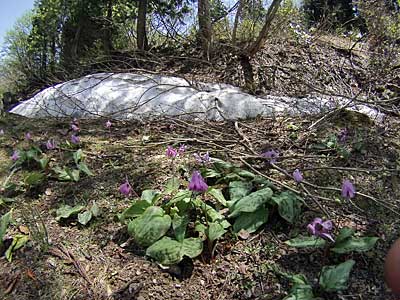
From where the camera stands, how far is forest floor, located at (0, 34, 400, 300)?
4.34 ft

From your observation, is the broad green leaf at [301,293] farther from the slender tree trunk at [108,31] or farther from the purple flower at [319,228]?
the slender tree trunk at [108,31]

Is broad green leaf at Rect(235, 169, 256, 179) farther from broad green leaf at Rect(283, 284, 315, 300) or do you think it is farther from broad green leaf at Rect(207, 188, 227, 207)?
broad green leaf at Rect(283, 284, 315, 300)

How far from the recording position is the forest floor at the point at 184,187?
1.32m

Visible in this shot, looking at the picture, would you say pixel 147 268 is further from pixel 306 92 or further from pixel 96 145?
pixel 306 92

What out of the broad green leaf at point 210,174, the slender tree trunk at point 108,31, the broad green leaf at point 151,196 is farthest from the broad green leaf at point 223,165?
the slender tree trunk at point 108,31

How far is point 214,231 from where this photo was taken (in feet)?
4.60

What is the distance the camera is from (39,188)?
6.82 feet

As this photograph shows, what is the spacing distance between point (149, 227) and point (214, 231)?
27 cm

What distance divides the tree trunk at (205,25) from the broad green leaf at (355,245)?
3415mm

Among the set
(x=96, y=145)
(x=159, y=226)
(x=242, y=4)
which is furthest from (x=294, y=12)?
(x=159, y=226)

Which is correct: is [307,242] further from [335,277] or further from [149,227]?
[149,227]

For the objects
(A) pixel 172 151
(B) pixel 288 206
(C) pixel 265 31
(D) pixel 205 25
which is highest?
(D) pixel 205 25

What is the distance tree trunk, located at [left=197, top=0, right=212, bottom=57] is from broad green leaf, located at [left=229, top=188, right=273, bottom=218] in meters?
3.10

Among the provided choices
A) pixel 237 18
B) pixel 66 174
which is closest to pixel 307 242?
pixel 66 174
